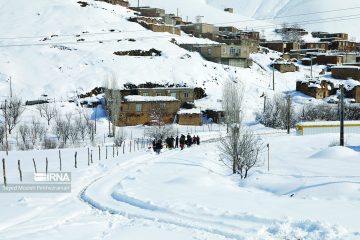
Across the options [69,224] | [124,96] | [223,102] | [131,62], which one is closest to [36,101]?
[124,96]

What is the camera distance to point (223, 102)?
61.4 metres

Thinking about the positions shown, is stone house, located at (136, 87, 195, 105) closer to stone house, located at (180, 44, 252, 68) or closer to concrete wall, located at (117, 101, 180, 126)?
concrete wall, located at (117, 101, 180, 126)

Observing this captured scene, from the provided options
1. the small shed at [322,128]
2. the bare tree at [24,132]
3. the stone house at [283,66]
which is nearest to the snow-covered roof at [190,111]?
the small shed at [322,128]

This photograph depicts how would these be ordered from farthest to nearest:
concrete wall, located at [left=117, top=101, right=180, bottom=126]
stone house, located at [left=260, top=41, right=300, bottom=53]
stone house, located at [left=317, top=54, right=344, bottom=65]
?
stone house, located at [left=260, top=41, right=300, bottom=53], stone house, located at [left=317, top=54, right=344, bottom=65], concrete wall, located at [left=117, top=101, right=180, bottom=126]

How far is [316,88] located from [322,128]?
25.4 m

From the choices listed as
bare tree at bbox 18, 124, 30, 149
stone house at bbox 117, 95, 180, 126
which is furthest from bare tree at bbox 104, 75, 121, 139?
bare tree at bbox 18, 124, 30, 149

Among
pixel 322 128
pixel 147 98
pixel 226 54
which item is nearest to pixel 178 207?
pixel 322 128

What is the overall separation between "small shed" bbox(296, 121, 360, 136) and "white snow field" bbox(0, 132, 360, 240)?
798 inches

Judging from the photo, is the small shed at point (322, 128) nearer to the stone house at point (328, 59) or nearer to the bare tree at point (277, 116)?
the bare tree at point (277, 116)

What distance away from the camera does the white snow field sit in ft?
40.4

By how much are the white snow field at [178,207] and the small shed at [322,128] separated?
798 inches

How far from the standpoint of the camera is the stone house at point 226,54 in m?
79.8

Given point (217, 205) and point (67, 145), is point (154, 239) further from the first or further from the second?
point (67, 145)

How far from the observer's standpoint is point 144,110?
60156 mm
